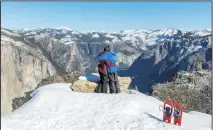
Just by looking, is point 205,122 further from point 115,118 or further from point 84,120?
point 84,120

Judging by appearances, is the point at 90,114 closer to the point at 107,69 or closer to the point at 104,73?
the point at 104,73

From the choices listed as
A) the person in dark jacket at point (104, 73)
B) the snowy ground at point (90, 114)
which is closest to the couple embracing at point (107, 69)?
the person in dark jacket at point (104, 73)

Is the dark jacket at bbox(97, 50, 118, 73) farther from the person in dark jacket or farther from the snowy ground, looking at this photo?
the snowy ground

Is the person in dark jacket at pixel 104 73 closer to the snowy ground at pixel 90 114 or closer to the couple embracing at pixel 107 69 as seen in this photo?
the couple embracing at pixel 107 69

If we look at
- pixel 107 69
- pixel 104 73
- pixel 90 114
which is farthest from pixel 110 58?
pixel 90 114

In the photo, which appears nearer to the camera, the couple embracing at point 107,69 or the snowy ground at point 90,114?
the snowy ground at point 90,114

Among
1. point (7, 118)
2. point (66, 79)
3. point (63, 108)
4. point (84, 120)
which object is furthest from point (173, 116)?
point (66, 79)
